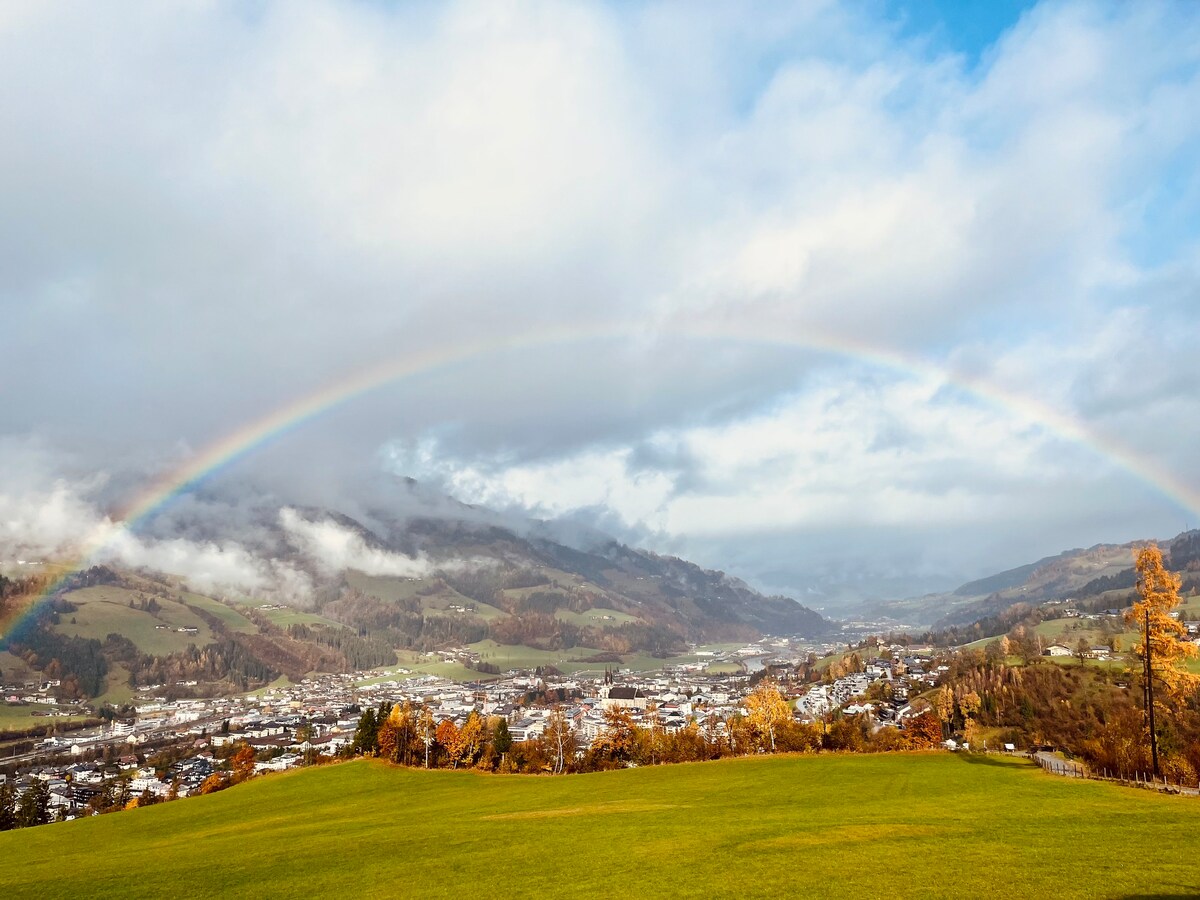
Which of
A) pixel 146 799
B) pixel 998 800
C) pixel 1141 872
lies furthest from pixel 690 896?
pixel 146 799

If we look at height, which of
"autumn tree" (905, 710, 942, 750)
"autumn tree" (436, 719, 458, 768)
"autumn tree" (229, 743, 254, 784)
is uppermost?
"autumn tree" (436, 719, 458, 768)

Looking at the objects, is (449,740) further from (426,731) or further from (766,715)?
(766,715)

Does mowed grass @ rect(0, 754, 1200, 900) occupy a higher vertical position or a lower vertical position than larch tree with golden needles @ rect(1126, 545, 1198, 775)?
lower

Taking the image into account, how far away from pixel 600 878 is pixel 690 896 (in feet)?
13.6

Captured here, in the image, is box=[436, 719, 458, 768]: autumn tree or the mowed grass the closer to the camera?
the mowed grass

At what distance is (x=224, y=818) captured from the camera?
171 feet

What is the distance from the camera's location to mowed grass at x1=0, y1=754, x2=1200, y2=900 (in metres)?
20.4

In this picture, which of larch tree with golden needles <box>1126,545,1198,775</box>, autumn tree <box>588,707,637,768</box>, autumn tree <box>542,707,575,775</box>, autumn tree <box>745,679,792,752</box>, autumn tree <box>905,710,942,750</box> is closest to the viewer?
larch tree with golden needles <box>1126,545,1198,775</box>

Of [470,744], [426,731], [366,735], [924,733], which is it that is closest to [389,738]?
[426,731]

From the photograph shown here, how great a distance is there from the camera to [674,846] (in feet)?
87.5

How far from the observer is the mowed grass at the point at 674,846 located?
20406 millimetres

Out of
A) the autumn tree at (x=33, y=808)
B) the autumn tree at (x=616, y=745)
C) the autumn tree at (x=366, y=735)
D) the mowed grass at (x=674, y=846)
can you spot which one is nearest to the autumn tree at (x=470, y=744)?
the autumn tree at (x=366, y=735)

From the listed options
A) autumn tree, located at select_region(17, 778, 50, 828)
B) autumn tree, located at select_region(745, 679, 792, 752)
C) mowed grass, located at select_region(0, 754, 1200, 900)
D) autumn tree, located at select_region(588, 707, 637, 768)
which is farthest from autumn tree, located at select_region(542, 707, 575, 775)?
autumn tree, located at select_region(17, 778, 50, 828)

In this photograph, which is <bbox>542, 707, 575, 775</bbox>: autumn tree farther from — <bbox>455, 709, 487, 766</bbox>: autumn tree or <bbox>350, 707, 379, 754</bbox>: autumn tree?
<bbox>350, 707, 379, 754</bbox>: autumn tree
